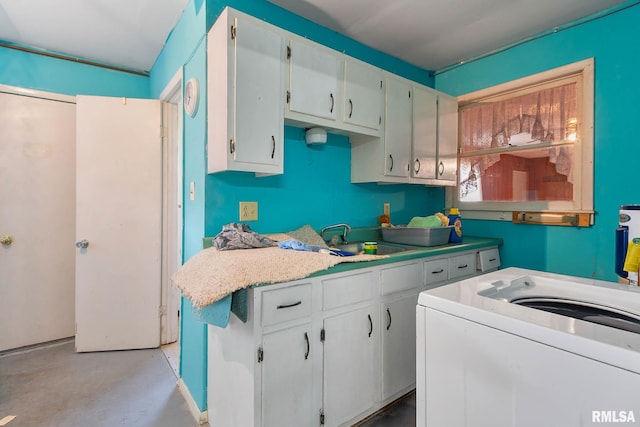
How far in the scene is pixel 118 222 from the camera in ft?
8.59

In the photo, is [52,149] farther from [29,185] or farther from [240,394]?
[240,394]

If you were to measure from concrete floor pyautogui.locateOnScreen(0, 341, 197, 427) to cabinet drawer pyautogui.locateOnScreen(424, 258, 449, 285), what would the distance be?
167cm

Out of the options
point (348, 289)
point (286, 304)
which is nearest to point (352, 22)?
point (348, 289)

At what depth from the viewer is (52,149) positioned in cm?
268

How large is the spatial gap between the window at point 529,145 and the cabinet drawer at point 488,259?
1.16 feet

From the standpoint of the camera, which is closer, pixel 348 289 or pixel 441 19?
pixel 348 289

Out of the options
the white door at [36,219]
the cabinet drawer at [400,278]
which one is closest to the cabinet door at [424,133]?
the cabinet drawer at [400,278]

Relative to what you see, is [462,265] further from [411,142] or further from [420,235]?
[411,142]

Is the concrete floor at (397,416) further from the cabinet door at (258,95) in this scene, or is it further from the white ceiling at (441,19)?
the white ceiling at (441,19)

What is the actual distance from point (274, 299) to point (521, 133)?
2.50 m

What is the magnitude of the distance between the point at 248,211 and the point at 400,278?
1.01m

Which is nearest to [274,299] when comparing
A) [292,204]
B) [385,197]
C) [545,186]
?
[292,204]

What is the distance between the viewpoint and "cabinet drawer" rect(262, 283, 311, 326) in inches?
52.0

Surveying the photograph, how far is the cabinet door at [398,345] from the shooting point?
1.79 m
